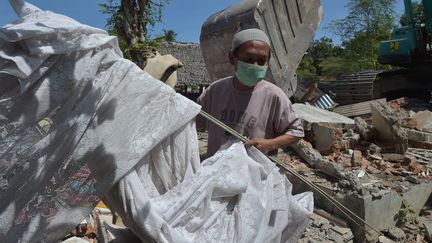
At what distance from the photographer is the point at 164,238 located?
1.30 m

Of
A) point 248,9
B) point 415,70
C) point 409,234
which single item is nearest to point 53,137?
point 409,234

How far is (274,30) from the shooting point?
5074mm

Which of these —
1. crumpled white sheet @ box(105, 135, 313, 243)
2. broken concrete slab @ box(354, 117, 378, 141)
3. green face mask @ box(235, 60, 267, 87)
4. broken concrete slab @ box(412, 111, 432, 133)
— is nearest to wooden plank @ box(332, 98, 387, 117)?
broken concrete slab @ box(412, 111, 432, 133)

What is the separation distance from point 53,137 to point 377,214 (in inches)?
121

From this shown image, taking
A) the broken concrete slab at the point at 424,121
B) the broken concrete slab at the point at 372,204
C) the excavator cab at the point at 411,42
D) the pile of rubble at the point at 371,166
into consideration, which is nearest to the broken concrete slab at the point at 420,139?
the pile of rubble at the point at 371,166

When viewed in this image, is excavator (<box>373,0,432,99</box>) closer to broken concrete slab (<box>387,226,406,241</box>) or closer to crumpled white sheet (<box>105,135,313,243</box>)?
broken concrete slab (<box>387,226,406,241</box>)

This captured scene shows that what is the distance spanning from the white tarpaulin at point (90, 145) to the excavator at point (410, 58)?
1001cm

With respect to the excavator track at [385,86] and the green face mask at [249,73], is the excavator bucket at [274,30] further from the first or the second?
the excavator track at [385,86]

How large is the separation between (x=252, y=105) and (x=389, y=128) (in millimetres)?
3959

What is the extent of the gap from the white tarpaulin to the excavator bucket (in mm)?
3505

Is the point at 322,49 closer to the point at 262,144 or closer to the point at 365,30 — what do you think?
the point at 365,30

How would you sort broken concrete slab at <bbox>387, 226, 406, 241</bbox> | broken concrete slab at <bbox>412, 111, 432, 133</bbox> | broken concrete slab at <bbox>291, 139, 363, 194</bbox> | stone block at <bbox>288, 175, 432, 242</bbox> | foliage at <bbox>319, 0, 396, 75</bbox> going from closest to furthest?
1. stone block at <bbox>288, 175, 432, 242</bbox>
2. broken concrete slab at <bbox>387, 226, 406, 241</bbox>
3. broken concrete slab at <bbox>291, 139, 363, 194</bbox>
4. broken concrete slab at <bbox>412, 111, 432, 133</bbox>
5. foliage at <bbox>319, 0, 396, 75</bbox>

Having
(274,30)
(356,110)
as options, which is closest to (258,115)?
(274,30)

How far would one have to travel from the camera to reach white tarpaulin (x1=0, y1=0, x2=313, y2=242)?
3.92 ft
